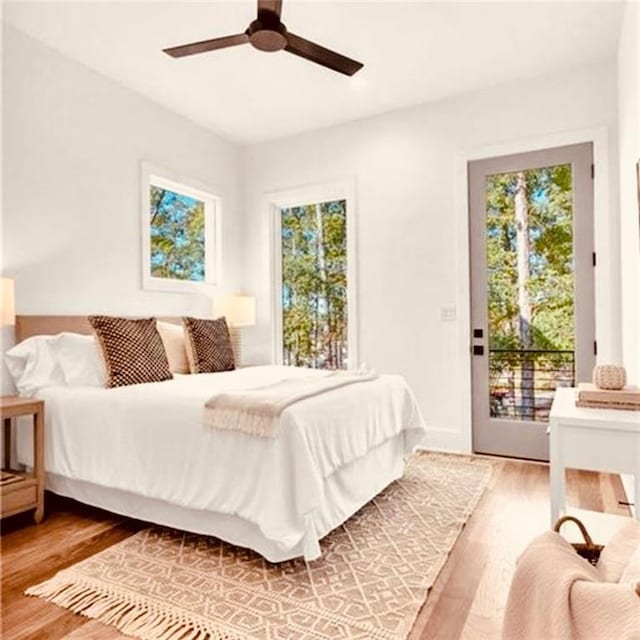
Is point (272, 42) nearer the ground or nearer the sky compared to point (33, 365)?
nearer the sky

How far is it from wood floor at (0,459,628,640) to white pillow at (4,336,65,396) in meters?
0.73

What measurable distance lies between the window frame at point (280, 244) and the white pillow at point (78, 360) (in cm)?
218

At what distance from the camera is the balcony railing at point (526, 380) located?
360 cm

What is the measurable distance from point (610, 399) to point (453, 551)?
0.99 meters

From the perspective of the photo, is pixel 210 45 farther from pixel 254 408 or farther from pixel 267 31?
pixel 254 408

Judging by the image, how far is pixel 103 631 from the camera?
1.67 meters

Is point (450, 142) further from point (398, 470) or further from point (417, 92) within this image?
point (398, 470)

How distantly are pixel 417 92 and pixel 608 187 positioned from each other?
162 cm

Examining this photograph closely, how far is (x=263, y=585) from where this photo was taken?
6.38ft

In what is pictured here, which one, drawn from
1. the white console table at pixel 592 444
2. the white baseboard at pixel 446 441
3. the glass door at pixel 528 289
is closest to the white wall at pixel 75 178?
the white baseboard at pixel 446 441

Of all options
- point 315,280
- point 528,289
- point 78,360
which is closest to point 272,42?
point 78,360

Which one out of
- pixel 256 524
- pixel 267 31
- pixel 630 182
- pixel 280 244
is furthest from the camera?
pixel 280 244

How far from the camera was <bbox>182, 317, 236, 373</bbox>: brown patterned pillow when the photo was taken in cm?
358

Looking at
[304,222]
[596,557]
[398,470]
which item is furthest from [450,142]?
[596,557]
